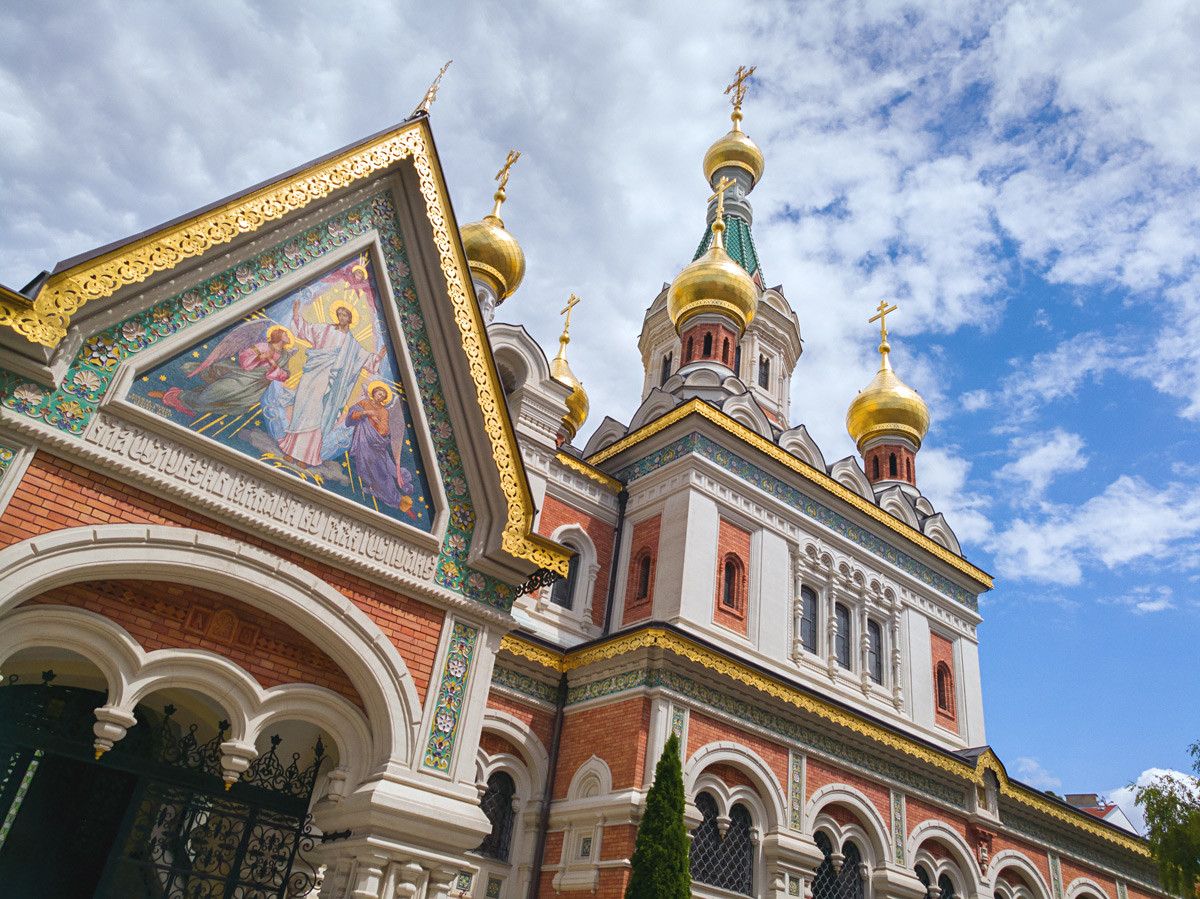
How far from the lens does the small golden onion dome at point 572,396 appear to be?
57.2 feet

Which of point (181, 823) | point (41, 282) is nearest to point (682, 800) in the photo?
point (181, 823)

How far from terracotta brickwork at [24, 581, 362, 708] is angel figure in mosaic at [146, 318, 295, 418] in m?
1.10

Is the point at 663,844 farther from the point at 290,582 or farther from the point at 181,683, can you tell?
the point at 181,683

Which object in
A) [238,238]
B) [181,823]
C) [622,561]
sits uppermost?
[622,561]

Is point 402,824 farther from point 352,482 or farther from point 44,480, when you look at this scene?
point 44,480

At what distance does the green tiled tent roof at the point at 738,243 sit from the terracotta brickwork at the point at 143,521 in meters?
18.7

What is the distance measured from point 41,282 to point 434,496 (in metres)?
2.66

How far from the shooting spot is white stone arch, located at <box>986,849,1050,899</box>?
543 inches

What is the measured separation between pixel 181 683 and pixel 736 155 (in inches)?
900

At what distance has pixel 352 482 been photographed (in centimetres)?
605

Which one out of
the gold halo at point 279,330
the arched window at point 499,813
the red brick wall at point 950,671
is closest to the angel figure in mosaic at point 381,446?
the gold halo at point 279,330

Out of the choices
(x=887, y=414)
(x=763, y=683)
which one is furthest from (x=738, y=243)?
(x=763, y=683)

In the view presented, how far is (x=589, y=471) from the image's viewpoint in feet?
46.4

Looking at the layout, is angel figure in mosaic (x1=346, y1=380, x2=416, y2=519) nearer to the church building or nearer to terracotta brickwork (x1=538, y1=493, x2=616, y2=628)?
the church building
